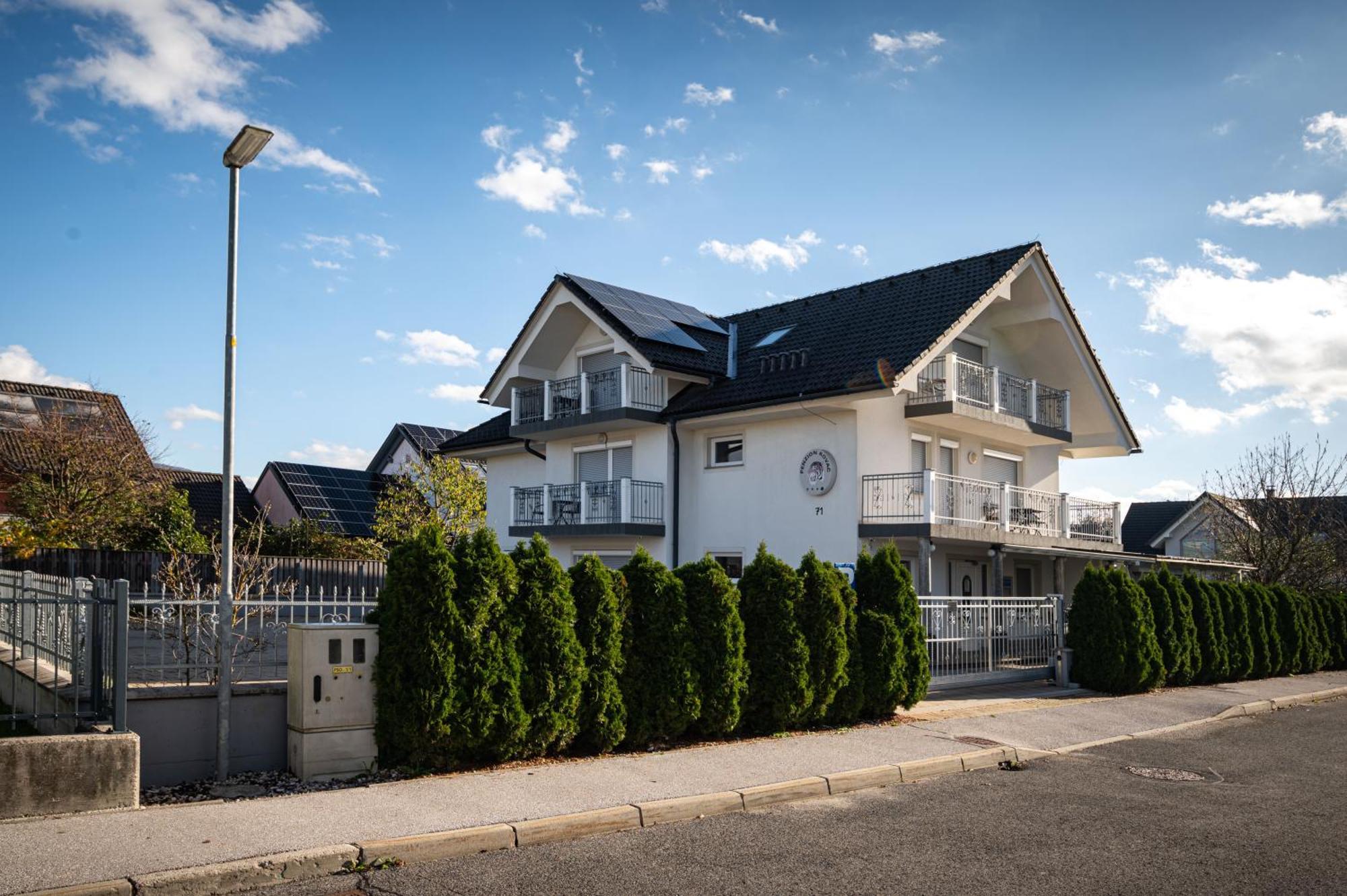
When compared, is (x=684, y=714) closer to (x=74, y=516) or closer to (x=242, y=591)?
(x=242, y=591)

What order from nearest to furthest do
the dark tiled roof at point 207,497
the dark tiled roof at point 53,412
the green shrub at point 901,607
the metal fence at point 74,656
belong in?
the metal fence at point 74,656, the green shrub at point 901,607, the dark tiled roof at point 53,412, the dark tiled roof at point 207,497

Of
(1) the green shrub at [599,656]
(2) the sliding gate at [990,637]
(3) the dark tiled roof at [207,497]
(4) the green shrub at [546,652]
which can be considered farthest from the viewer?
(3) the dark tiled roof at [207,497]

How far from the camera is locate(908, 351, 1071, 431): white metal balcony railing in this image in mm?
22484

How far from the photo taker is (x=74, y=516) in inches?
1052

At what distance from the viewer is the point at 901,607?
1380 centimetres

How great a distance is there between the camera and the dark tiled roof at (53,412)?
31.3 meters

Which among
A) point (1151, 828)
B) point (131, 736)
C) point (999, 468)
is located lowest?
point (1151, 828)

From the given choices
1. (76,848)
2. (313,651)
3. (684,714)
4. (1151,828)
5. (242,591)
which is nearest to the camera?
(76,848)

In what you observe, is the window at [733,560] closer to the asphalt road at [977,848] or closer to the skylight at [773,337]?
the skylight at [773,337]

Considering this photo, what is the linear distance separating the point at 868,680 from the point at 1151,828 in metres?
5.11

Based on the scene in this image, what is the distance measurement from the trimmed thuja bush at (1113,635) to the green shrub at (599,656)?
35.4ft

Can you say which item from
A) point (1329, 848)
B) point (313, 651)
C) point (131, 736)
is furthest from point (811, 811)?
point (131, 736)

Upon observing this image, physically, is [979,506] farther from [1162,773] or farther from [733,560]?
[1162,773]

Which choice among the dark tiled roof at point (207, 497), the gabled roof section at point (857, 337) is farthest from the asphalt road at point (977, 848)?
the dark tiled roof at point (207, 497)
